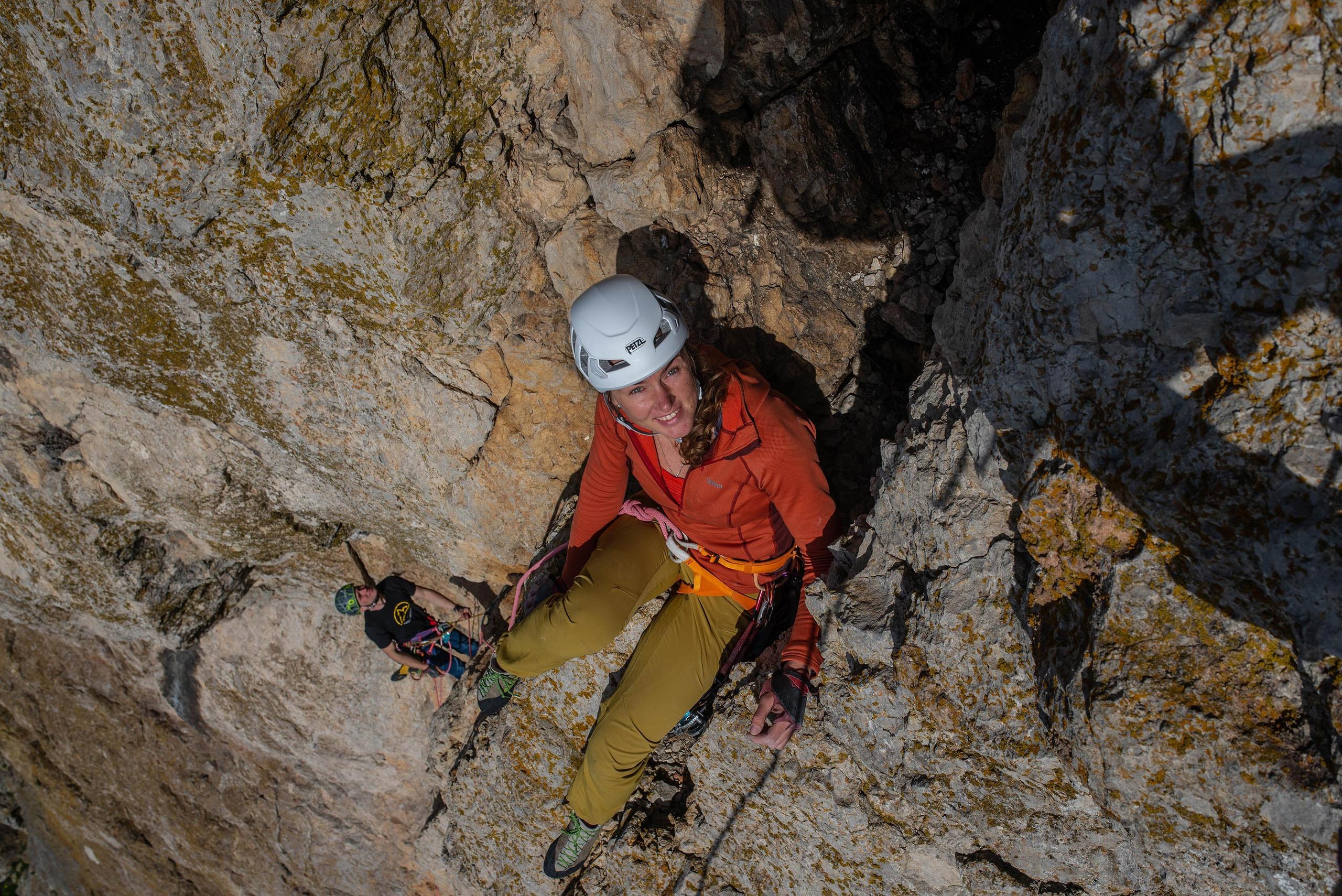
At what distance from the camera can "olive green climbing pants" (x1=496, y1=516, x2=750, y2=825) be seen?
185 inches

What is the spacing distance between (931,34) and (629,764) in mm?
4975

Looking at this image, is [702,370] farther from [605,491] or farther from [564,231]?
[564,231]

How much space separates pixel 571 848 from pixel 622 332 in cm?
382

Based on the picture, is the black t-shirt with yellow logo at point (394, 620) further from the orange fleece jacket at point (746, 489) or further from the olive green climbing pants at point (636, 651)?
the orange fleece jacket at point (746, 489)

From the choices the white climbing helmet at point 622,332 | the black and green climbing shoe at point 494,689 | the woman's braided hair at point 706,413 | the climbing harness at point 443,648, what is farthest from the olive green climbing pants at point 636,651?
the climbing harness at point 443,648

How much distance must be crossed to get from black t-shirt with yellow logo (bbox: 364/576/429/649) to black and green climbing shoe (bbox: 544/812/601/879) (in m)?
2.65

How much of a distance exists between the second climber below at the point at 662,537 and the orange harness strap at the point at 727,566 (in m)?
0.01

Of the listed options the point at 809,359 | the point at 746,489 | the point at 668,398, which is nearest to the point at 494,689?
the point at 746,489

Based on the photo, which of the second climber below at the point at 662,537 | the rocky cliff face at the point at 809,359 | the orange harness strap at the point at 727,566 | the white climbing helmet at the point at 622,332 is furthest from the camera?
the orange harness strap at the point at 727,566

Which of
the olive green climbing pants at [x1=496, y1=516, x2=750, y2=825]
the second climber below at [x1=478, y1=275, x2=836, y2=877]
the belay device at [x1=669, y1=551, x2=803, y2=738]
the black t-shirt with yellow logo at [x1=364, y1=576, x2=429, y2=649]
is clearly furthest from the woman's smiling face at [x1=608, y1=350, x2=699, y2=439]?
the black t-shirt with yellow logo at [x1=364, y1=576, x2=429, y2=649]

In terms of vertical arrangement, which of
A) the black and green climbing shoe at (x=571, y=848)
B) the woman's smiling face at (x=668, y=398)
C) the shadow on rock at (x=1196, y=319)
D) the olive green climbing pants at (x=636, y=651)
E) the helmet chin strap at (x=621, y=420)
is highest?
the shadow on rock at (x=1196, y=319)

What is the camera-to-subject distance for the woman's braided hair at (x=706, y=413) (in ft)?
13.3

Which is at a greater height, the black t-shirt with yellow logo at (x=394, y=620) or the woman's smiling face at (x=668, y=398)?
the woman's smiling face at (x=668, y=398)

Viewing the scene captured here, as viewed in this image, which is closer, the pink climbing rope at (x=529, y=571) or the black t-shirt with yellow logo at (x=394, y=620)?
the pink climbing rope at (x=529, y=571)
